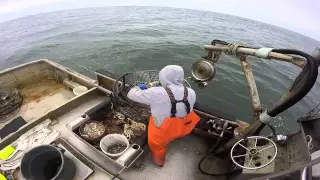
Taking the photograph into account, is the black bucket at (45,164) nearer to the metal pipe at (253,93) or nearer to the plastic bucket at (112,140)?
the plastic bucket at (112,140)

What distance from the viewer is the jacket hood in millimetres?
3030

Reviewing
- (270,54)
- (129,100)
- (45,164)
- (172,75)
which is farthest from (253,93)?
(45,164)

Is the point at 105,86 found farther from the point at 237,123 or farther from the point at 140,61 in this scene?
the point at 140,61

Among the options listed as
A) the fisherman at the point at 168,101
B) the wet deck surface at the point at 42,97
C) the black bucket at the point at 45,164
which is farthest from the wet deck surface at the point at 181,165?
the wet deck surface at the point at 42,97

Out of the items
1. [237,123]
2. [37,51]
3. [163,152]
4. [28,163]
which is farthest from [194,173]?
[37,51]

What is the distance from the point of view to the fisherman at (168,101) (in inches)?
120

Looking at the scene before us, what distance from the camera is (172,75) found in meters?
3.06

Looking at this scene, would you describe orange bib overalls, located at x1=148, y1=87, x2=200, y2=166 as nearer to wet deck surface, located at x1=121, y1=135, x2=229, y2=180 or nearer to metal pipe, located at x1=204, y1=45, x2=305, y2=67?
wet deck surface, located at x1=121, y1=135, x2=229, y2=180

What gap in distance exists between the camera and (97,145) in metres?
4.07

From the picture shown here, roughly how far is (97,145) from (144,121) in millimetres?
1208

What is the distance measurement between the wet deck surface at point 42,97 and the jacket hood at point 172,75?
4957mm

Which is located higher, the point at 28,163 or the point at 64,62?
the point at 28,163

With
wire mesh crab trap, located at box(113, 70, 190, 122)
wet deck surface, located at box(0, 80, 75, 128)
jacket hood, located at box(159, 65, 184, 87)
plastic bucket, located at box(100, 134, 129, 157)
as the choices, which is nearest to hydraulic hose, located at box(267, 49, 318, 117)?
jacket hood, located at box(159, 65, 184, 87)

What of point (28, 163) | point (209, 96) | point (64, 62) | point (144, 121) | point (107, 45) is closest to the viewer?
point (28, 163)
